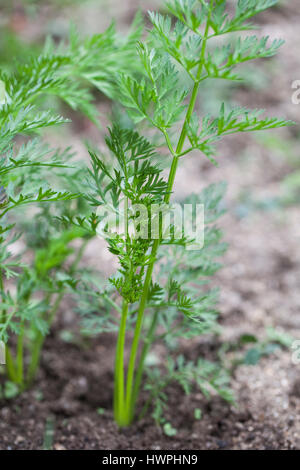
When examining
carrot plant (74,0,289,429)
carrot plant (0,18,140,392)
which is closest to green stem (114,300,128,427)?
carrot plant (74,0,289,429)

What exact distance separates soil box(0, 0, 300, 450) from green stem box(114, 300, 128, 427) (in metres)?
0.04

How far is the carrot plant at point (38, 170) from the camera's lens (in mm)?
1132

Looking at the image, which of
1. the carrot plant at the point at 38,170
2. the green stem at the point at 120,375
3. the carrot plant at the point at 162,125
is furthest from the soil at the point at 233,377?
the carrot plant at the point at 162,125

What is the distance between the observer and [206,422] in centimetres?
155

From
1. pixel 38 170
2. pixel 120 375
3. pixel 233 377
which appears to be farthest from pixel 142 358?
pixel 38 170

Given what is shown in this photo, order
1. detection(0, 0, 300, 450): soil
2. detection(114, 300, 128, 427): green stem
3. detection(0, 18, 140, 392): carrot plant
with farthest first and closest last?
detection(0, 0, 300, 450): soil
detection(114, 300, 128, 427): green stem
detection(0, 18, 140, 392): carrot plant

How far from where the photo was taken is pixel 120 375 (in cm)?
137

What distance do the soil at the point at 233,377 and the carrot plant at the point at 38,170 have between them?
0.15 meters

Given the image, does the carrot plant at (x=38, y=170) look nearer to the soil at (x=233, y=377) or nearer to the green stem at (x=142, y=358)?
the soil at (x=233, y=377)

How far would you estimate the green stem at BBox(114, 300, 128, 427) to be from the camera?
4.18ft

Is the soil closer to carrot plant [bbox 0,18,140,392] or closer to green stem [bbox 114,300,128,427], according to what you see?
green stem [bbox 114,300,128,427]

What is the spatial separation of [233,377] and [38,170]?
104cm

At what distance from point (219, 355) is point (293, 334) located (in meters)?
0.32
